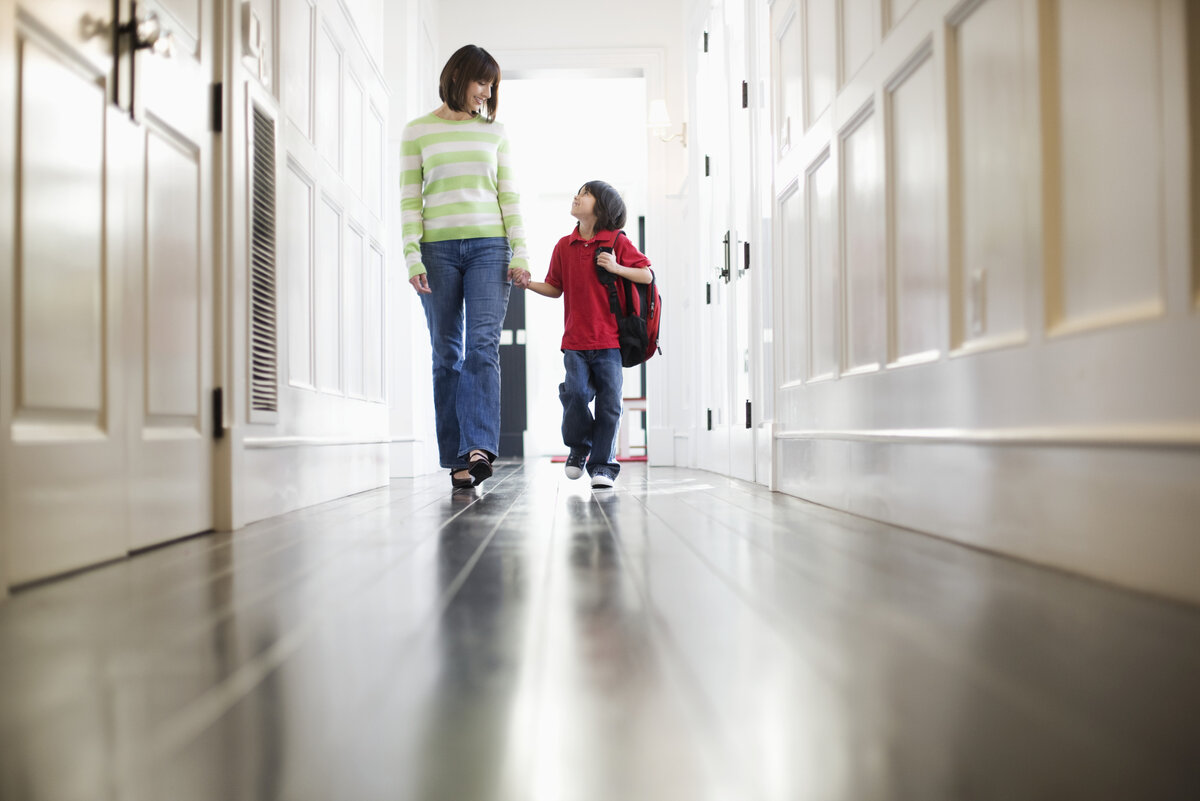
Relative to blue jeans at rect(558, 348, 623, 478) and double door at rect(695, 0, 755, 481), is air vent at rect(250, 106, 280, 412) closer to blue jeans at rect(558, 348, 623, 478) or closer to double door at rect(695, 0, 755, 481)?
blue jeans at rect(558, 348, 623, 478)

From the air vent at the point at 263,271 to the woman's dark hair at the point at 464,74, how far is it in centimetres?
86

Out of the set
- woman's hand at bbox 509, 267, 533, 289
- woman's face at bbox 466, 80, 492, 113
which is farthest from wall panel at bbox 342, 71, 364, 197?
woman's hand at bbox 509, 267, 533, 289

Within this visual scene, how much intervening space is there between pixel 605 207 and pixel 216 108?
153 cm

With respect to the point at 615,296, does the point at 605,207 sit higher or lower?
higher

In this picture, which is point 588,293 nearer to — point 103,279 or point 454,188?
point 454,188

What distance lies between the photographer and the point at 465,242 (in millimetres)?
2980

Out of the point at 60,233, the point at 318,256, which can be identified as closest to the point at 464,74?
the point at 318,256

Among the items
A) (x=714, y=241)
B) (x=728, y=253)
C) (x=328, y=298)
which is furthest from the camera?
(x=714, y=241)

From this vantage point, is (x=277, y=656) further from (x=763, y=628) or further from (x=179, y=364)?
(x=179, y=364)

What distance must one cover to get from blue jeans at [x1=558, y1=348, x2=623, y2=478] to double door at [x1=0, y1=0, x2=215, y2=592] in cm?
144

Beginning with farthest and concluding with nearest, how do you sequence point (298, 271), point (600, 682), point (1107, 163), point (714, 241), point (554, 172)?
point (554, 172) < point (714, 241) < point (298, 271) < point (1107, 163) < point (600, 682)

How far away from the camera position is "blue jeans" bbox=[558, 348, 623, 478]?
3.11 m

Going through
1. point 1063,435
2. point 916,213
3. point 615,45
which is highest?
point 615,45

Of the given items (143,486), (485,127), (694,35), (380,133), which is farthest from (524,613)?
(694,35)
